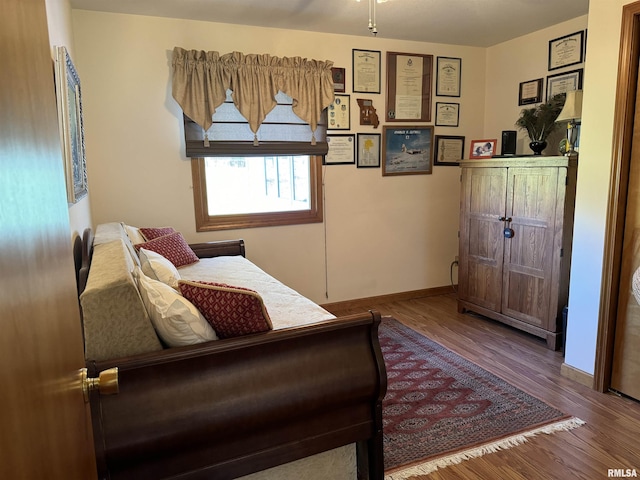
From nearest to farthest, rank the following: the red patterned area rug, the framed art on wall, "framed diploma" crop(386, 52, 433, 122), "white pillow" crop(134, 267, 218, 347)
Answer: "white pillow" crop(134, 267, 218, 347) < the framed art on wall < the red patterned area rug < "framed diploma" crop(386, 52, 433, 122)

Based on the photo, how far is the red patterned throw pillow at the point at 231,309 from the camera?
1595 mm

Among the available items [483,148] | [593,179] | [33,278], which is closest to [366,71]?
[483,148]

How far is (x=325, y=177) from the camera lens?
Result: 407 cm

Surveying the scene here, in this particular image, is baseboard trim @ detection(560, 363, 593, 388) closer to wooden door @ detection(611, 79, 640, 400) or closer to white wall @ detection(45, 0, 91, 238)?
wooden door @ detection(611, 79, 640, 400)

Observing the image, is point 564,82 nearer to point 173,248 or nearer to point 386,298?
point 386,298

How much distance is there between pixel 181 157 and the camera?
3.59m

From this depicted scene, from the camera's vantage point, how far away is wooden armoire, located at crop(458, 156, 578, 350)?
319cm

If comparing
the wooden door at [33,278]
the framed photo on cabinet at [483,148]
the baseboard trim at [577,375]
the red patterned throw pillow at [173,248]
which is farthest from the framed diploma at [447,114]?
the wooden door at [33,278]

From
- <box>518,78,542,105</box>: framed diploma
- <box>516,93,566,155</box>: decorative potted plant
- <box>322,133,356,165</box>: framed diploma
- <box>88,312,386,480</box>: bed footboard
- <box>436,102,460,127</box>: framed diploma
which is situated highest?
<box>518,78,542,105</box>: framed diploma

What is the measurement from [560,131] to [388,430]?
296 centimetres

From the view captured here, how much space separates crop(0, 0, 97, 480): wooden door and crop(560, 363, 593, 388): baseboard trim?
2.90 meters

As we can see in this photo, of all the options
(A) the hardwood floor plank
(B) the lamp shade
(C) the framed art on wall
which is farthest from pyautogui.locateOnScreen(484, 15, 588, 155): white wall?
(C) the framed art on wall

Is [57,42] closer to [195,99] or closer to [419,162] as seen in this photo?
[195,99]

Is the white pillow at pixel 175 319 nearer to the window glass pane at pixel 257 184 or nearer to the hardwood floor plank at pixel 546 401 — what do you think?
the hardwood floor plank at pixel 546 401
